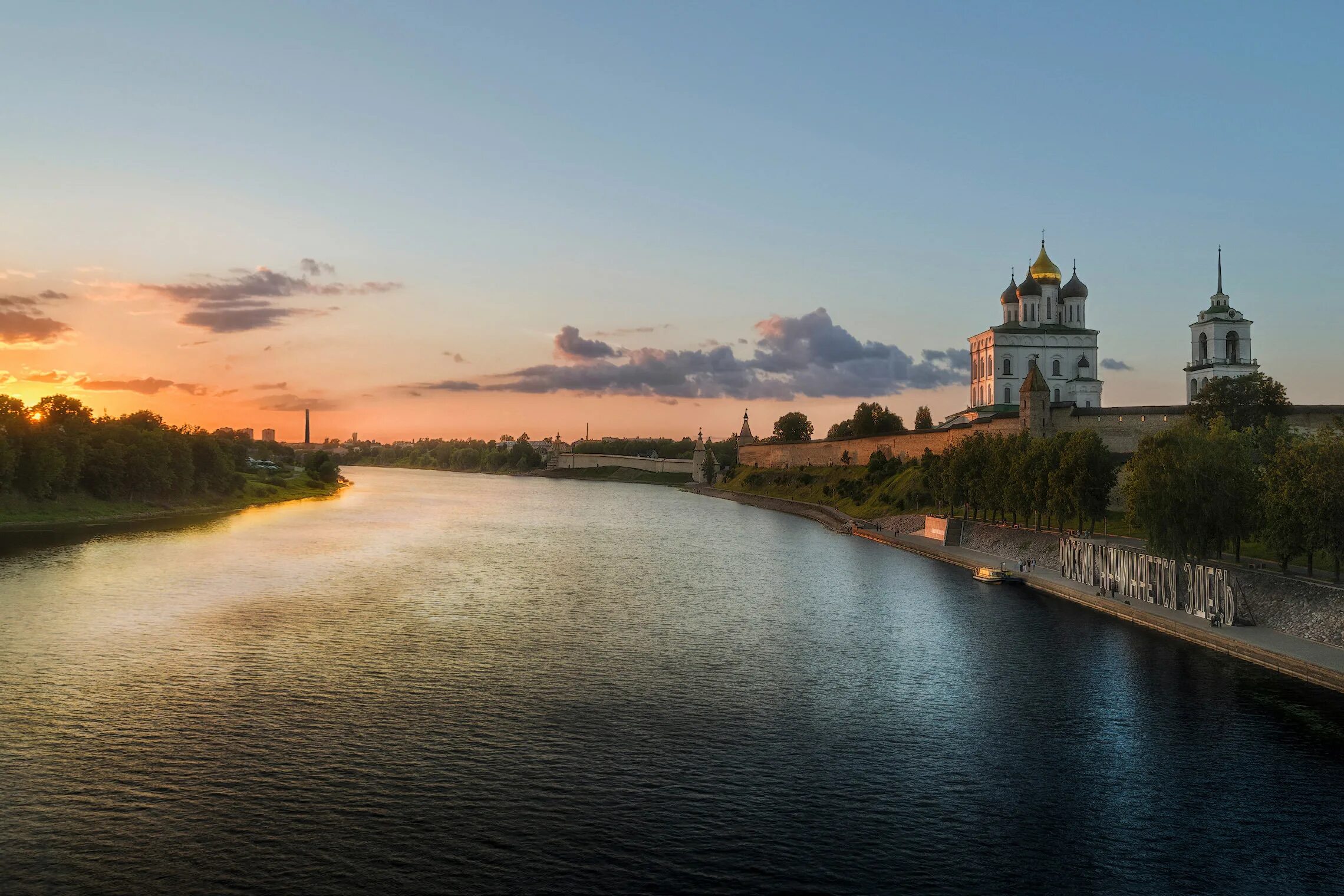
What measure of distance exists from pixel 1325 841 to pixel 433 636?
24.9 meters

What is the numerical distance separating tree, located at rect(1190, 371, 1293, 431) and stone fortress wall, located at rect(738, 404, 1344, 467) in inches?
50.8

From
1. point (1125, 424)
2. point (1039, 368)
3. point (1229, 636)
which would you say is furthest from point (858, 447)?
point (1229, 636)

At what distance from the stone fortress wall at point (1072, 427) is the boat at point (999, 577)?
12.2 m

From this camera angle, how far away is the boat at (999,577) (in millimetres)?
46750

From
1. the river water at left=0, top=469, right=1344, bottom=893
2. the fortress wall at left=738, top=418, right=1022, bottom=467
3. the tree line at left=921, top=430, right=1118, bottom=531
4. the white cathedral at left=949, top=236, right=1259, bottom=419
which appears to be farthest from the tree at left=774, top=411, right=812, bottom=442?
the river water at left=0, top=469, right=1344, bottom=893

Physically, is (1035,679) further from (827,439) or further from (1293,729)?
(827,439)

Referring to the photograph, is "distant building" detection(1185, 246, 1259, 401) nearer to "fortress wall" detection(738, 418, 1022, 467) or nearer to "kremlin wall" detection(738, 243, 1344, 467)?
"kremlin wall" detection(738, 243, 1344, 467)

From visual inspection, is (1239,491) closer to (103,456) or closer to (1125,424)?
(1125,424)

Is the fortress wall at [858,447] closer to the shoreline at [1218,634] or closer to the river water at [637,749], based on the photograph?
the shoreline at [1218,634]

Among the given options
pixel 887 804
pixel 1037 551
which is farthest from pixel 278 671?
pixel 1037 551

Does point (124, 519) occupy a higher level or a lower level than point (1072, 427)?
lower

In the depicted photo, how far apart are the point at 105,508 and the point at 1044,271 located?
96.3 m

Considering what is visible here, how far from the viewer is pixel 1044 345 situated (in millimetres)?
108062

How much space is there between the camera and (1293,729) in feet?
75.0
